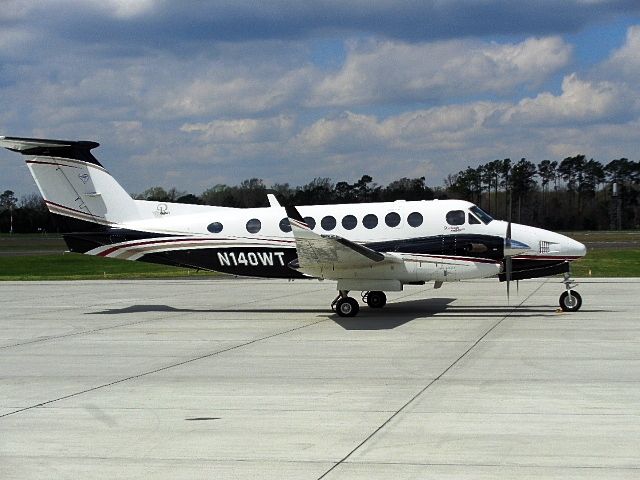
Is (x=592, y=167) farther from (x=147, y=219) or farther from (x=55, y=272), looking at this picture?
(x=147, y=219)

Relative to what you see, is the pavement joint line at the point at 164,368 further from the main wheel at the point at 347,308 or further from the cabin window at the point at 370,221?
the cabin window at the point at 370,221

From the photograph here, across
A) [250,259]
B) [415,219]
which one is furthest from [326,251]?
[250,259]

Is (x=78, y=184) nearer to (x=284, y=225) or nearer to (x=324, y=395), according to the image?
(x=284, y=225)

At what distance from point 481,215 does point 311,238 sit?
199 inches

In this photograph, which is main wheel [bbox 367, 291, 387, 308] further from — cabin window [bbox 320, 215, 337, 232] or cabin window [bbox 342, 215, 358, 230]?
cabin window [bbox 320, 215, 337, 232]

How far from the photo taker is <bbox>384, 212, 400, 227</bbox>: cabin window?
73.4 feet

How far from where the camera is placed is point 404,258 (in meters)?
21.5

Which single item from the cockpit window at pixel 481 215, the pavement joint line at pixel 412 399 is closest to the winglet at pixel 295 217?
the pavement joint line at pixel 412 399

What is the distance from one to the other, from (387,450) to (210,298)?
2078 centimetres

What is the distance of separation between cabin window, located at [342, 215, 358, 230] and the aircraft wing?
1707 mm

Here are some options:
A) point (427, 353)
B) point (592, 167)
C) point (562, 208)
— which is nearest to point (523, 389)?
point (427, 353)

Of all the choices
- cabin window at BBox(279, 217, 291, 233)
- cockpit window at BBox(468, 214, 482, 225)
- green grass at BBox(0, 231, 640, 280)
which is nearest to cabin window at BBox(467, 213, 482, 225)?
cockpit window at BBox(468, 214, 482, 225)

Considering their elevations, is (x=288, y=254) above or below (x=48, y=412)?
above

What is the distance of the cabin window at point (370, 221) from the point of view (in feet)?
73.9
